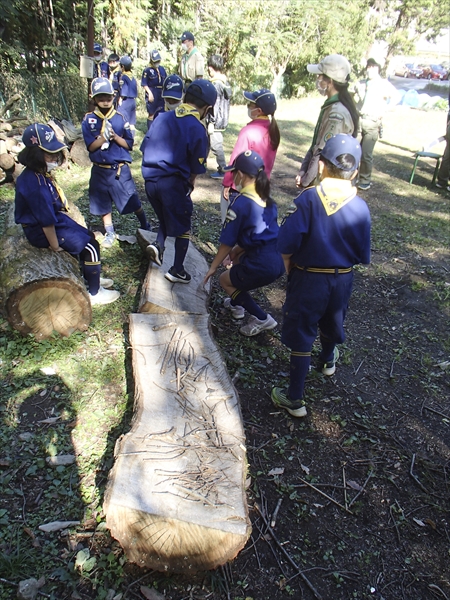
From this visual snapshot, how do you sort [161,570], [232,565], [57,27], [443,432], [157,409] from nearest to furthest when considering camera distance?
[161,570], [232,565], [157,409], [443,432], [57,27]

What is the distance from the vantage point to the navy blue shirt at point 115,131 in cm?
453

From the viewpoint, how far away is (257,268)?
12.3ft

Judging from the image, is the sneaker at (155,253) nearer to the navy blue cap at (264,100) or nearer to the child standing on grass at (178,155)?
the child standing on grass at (178,155)

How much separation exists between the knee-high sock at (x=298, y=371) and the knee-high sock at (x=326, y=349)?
408 mm

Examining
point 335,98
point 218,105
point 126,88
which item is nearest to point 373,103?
point 218,105

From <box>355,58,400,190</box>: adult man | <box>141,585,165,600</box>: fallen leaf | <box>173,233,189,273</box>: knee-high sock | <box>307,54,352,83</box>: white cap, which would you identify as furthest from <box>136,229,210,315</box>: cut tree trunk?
<box>355,58,400,190</box>: adult man

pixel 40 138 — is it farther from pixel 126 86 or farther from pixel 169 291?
pixel 126 86

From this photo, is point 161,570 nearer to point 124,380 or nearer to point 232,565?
point 232,565

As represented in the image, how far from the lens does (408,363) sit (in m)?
4.08

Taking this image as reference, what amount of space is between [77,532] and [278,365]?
7.07 ft

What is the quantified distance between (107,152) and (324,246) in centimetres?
299

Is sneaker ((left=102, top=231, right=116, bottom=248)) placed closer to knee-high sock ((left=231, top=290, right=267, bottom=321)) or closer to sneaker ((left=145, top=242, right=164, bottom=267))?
sneaker ((left=145, top=242, right=164, bottom=267))

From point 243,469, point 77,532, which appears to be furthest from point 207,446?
point 77,532

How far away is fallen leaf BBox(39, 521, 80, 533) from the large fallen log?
1.68 feet
